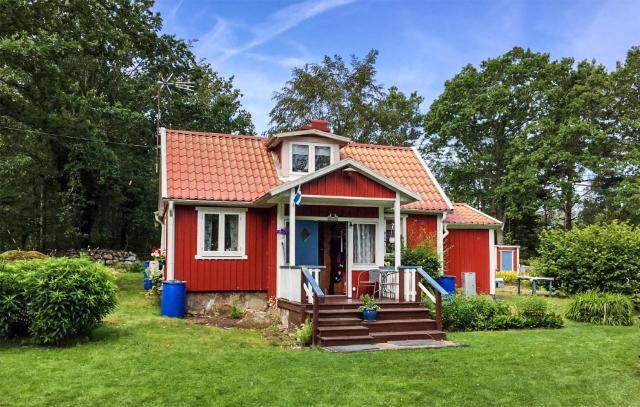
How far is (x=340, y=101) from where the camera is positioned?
36.2m

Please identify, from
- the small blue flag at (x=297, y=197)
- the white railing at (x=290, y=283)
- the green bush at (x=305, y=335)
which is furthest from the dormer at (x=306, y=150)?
the green bush at (x=305, y=335)

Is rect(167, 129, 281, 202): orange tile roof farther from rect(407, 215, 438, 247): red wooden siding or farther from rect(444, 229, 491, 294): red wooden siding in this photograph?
rect(444, 229, 491, 294): red wooden siding

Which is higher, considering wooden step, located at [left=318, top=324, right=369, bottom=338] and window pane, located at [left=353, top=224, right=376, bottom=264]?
window pane, located at [left=353, top=224, right=376, bottom=264]

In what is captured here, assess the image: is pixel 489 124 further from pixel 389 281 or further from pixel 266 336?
pixel 266 336

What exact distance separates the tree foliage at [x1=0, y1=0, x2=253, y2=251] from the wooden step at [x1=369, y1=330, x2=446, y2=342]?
1285 centimetres

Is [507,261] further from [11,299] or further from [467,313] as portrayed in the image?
[11,299]

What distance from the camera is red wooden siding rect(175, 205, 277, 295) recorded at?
536 inches

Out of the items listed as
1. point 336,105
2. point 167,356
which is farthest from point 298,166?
point 336,105

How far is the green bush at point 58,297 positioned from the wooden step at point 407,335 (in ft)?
17.5

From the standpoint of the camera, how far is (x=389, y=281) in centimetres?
1368

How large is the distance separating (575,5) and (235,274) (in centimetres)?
1114

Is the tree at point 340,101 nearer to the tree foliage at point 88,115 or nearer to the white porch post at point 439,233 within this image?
the tree foliage at point 88,115

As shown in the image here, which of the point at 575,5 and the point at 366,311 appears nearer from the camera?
the point at 366,311

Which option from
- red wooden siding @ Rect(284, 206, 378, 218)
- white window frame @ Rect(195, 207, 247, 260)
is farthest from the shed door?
A: white window frame @ Rect(195, 207, 247, 260)
